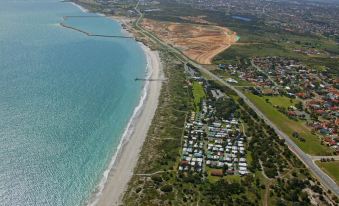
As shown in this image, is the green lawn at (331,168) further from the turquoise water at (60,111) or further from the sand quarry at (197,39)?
the sand quarry at (197,39)

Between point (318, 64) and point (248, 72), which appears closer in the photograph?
point (248, 72)

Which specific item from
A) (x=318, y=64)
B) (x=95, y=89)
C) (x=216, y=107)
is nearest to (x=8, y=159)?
(x=95, y=89)

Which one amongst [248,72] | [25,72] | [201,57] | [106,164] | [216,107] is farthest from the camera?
[201,57]

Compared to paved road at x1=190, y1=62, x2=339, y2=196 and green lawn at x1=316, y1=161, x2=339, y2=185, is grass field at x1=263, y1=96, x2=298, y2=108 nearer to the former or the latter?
paved road at x1=190, y1=62, x2=339, y2=196

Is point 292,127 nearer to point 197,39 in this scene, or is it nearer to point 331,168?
point 331,168

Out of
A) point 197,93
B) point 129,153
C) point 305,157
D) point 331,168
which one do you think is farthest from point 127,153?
point 197,93

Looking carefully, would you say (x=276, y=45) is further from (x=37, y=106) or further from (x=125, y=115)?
(x=37, y=106)
